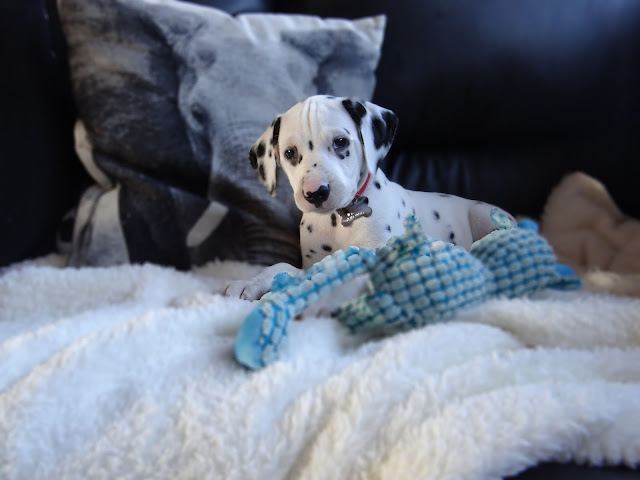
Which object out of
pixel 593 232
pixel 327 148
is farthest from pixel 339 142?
pixel 593 232

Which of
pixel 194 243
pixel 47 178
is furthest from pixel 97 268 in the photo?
pixel 47 178

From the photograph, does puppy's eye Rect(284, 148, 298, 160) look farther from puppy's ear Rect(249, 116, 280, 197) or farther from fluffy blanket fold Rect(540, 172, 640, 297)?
fluffy blanket fold Rect(540, 172, 640, 297)

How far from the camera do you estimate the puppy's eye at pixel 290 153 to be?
1.83ft

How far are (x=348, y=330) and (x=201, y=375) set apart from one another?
177 mm

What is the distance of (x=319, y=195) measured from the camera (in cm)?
53

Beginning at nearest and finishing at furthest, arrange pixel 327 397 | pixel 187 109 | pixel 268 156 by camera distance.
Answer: pixel 327 397 < pixel 268 156 < pixel 187 109

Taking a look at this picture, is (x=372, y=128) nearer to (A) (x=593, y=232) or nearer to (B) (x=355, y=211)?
(B) (x=355, y=211)

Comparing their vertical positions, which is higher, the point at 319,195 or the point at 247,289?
the point at 319,195

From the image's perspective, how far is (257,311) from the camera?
531mm

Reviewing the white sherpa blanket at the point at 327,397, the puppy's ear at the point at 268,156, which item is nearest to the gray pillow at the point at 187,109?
the puppy's ear at the point at 268,156

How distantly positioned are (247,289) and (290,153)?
0.18m

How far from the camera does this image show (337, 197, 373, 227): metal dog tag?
55 centimetres

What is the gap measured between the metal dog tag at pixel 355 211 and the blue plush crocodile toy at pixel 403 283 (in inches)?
1.4

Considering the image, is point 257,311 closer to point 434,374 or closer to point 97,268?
point 434,374
